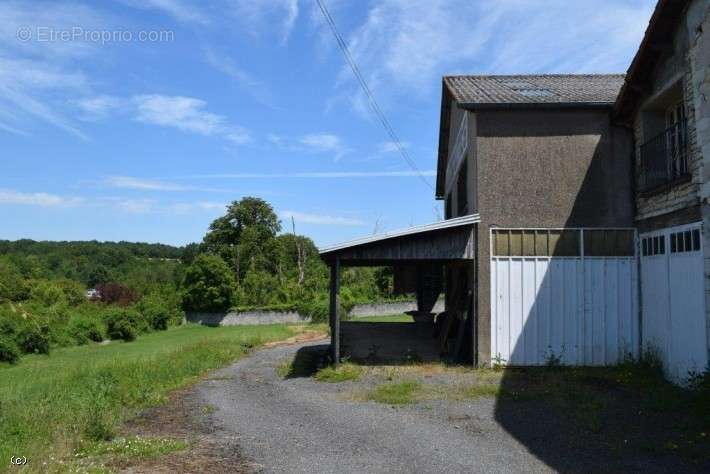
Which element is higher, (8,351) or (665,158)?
(665,158)

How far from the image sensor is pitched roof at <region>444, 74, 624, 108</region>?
12.7 meters

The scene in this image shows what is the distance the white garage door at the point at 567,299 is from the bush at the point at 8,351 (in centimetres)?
2252

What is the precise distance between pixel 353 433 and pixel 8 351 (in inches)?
921

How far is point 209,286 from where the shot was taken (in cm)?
4119

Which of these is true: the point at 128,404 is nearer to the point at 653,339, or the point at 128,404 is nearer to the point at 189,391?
the point at 189,391

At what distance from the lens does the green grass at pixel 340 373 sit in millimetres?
12312

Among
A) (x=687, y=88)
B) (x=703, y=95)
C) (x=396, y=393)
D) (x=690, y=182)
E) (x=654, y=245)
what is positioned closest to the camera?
(x=703, y=95)

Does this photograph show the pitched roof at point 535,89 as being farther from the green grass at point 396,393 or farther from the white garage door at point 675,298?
the green grass at point 396,393

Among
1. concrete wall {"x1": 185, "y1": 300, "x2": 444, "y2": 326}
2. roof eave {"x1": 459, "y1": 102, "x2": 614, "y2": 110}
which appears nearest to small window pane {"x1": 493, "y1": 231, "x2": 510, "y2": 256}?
roof eave {"x1": 459, "y1": 102, "x2": 614, "y2": 110}

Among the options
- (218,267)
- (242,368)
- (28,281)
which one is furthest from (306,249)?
(242,368)

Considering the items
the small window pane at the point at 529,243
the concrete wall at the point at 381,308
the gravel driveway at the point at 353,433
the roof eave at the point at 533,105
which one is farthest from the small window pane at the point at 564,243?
the concrete wall at the point at 381,308

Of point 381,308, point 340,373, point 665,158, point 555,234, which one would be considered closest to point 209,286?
point 381,308

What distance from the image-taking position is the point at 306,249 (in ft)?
178

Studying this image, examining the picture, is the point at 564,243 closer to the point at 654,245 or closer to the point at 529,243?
the point at 529,243
